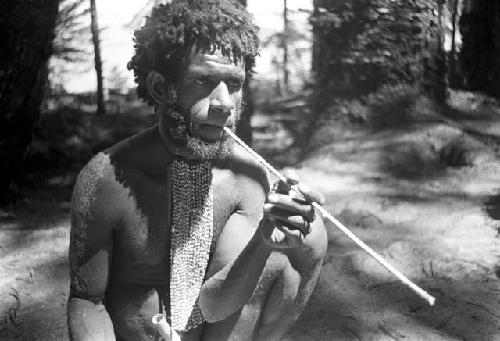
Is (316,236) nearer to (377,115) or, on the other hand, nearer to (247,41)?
(247,41)

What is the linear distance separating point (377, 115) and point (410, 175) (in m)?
0.70

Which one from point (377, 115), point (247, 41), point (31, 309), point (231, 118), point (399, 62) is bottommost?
point (31, 309)

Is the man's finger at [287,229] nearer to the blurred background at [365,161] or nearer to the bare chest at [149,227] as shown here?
the bare chest at [149,227]

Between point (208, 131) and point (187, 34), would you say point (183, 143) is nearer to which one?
point (208, 131)

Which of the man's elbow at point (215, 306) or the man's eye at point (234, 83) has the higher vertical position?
the man's eye at point (234, 83)

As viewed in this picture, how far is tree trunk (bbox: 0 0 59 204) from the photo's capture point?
4.31m

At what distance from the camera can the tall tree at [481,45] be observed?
20.0 ft

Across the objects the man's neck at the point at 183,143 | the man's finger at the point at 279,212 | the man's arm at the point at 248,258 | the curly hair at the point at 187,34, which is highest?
the curly hair at the point at 187,34

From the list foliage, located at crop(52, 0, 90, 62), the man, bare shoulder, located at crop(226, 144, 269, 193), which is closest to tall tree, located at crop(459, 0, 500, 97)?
foliage, located at crop(52, 0, 90, 62)

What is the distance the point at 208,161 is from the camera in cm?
167

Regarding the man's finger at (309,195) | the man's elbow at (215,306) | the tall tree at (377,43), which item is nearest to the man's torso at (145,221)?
the man's elbow at (215,306)

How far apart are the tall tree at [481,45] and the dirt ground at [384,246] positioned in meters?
1.40

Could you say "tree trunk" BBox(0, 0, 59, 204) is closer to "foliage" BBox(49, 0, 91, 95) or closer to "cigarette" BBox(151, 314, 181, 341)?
"foliage" BBox(49, 0, 91, 95)

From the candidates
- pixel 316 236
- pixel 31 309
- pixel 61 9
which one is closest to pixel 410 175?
pixel 31 309
